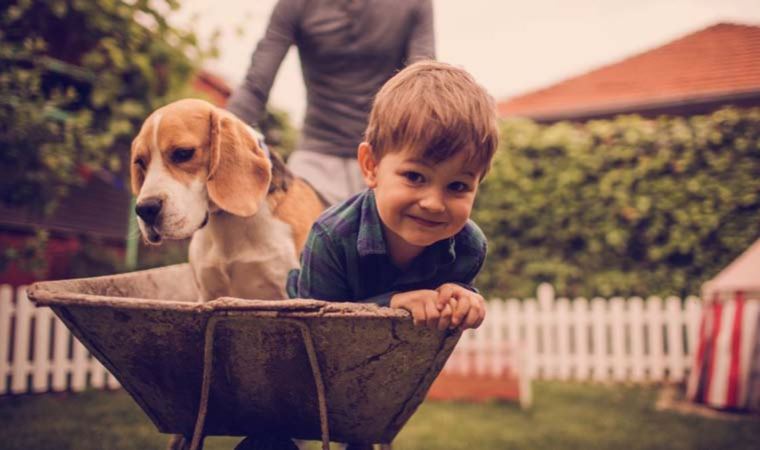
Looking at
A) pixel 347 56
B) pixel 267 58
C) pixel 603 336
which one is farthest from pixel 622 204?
pixel 267 58

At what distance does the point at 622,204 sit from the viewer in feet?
25.8

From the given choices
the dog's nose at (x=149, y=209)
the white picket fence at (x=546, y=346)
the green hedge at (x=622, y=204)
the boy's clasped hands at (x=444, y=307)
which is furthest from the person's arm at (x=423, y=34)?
the green hedge at (x=622, y=204)

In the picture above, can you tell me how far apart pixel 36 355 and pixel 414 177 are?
5.52 m

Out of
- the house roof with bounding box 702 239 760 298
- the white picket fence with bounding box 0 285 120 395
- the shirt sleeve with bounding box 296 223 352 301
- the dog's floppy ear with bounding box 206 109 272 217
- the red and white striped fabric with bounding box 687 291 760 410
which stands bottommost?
the white picket fence with bounding box 0 285 120 395

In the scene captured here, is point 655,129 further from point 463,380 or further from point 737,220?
point 463,380

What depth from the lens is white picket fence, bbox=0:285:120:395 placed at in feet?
18.3

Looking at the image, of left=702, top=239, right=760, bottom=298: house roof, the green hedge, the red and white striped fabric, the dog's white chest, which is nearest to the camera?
the dog's white chest

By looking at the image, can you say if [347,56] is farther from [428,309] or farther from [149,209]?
[428,309]

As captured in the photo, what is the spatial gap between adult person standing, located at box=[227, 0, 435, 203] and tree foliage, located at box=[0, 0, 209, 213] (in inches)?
91.3

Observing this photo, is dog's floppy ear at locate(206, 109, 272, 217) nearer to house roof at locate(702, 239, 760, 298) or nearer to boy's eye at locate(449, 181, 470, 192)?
boy's eye at locate(449, 181, 470, 192)

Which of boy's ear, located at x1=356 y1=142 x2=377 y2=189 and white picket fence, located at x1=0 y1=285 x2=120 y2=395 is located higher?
boy's ear, located at x1=356 y1=142 x2=377 y2=189

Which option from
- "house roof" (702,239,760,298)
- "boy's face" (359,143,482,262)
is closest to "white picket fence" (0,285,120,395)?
"boy's face" (359,143,482,262)

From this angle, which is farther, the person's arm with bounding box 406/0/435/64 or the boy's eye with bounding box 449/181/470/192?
the person's arm with bounding box 406/0/435/64

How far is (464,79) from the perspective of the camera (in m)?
1.72
